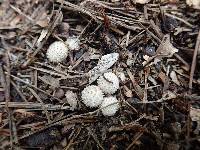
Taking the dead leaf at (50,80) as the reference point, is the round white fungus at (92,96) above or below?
below

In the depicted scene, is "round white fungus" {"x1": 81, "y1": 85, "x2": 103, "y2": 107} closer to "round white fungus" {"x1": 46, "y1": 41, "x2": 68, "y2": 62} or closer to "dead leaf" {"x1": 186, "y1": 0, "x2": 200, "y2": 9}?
"round white fungus" {"x1": 46, "y1": 41, "x2": 68, "y2": 62}

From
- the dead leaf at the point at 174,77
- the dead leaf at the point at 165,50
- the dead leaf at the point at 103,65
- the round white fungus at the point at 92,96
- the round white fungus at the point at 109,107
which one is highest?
the dead leaf at the point at 165,50

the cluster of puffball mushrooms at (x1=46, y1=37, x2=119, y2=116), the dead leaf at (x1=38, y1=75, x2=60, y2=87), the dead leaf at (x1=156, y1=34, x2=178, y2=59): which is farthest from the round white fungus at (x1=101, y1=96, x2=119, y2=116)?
the dead leaf at (x1=156, y1=34, x2=178, y2=59)

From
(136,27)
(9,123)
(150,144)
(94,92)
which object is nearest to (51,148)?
(9,123)

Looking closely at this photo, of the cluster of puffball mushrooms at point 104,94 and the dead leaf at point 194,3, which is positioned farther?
the dead leaf at point 194,3

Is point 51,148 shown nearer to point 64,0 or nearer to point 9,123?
point 9,123

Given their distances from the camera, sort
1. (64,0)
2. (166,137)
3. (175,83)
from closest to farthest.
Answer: (166,137) < (175,83) < (64,0)

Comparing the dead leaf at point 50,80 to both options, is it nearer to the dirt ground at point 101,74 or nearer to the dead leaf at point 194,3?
the dirt ground at point 101,74

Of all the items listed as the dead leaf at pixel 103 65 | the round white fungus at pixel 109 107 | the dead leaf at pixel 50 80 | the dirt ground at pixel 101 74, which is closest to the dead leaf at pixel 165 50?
the dirt ground at pixel 101 74
